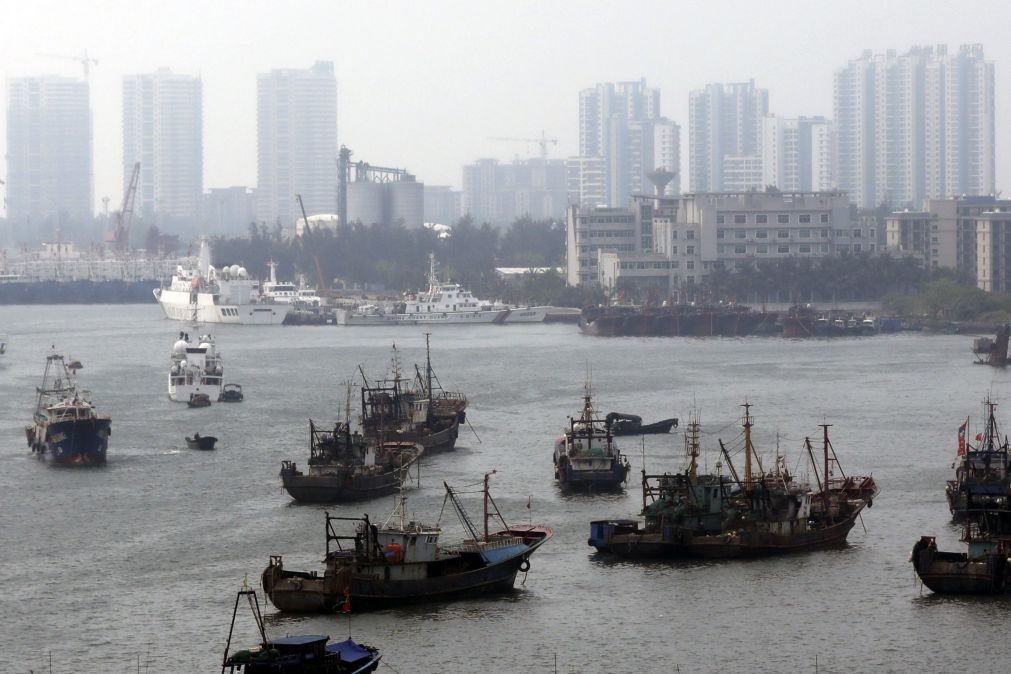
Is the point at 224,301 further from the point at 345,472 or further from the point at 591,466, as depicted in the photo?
the point at 345,472

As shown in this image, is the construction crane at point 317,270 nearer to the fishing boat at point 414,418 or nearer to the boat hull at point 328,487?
the fishing boat at point 414,418

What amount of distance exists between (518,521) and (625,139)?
156 meters

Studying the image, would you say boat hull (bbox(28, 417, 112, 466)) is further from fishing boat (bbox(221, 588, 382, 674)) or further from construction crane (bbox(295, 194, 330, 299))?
construction crane (bbox(295, 194, 330, 299))

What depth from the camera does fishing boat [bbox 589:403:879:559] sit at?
79.8ft

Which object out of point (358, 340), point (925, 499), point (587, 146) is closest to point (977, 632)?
point (925, 499)

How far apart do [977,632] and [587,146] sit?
17948 centimetres

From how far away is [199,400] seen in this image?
44750 millimetres

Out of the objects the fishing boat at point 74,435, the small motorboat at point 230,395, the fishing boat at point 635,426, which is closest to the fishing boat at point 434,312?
the small motorboat at point 230,395

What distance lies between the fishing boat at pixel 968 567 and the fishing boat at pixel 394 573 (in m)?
4.69

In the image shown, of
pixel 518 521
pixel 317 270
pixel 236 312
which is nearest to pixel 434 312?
pixel 236 312

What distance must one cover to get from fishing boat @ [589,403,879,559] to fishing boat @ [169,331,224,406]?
22.4 m

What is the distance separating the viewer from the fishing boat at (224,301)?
8638 centimetres

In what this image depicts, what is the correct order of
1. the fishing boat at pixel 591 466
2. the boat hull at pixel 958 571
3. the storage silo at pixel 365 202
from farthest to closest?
the storage silo at pixel 365 202
the fishing boat at pixel 591 466
the boat hull at pixel 958 571

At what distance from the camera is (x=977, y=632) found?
814 inches
